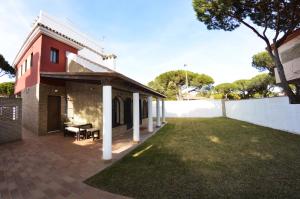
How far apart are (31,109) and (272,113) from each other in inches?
640

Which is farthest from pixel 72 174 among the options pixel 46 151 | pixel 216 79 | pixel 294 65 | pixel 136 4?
pixel 216 79

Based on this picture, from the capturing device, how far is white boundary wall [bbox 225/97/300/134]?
30.0 feet

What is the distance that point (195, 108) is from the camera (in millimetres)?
23406

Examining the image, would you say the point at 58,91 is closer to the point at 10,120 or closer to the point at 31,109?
the point at 31,109

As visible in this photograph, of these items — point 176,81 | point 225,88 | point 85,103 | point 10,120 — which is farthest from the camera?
point 225,88

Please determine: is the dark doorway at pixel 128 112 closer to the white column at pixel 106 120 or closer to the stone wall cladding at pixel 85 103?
the stone wall cladding at pixel 85 103

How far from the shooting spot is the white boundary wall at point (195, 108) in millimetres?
22703

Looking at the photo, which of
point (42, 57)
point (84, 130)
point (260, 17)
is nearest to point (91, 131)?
point (84, 130)

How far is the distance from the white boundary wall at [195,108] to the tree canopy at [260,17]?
12.7 meters

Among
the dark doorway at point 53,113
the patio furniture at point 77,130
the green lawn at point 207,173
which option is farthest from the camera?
the dark doorway at point 53,113

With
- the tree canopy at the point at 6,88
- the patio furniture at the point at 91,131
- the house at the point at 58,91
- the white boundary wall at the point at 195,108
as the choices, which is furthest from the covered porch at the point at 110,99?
the tree canopy at the point at 6,88

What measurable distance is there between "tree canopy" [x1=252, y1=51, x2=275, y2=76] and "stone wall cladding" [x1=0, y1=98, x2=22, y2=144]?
27.9 metres

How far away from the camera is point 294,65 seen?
13.1 metres

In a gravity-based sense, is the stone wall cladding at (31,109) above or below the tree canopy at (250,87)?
below
